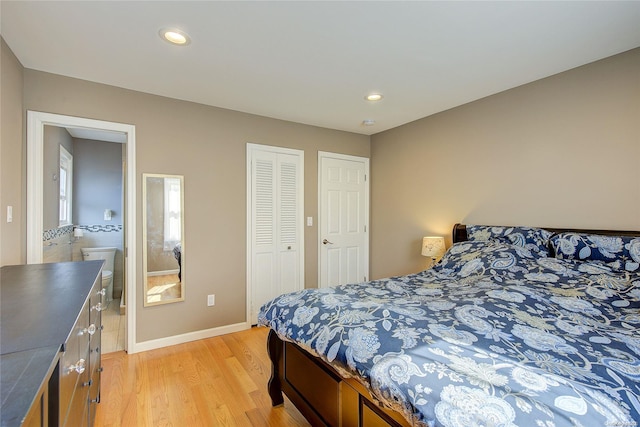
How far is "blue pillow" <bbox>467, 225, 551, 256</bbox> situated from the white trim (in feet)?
8.60

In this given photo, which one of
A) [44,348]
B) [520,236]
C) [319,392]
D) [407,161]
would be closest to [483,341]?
[319,392]

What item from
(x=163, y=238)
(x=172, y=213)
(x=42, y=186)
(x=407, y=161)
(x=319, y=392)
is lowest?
(x=319, y=392)

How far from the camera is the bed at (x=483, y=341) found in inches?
35.4

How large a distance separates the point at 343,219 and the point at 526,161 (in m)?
2.20

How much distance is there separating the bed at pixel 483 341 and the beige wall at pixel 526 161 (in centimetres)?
29

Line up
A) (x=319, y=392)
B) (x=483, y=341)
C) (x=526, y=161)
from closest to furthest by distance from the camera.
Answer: (x=483, y=341) < (x=319, y=392) < (x=526, y=161)

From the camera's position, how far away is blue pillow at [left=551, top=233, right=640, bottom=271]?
6.51 feet

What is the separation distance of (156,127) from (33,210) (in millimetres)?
1183

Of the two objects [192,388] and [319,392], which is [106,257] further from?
[319,392]

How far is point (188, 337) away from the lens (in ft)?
10.2

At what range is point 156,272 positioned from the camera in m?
2.97

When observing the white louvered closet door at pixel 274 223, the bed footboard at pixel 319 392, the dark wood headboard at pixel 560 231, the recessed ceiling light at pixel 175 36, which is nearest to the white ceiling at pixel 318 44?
the recessed ceiling light at pixel 175 36

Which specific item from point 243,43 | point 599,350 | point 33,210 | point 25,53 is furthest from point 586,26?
point 33,210

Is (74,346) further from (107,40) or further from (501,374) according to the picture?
(107,40)
